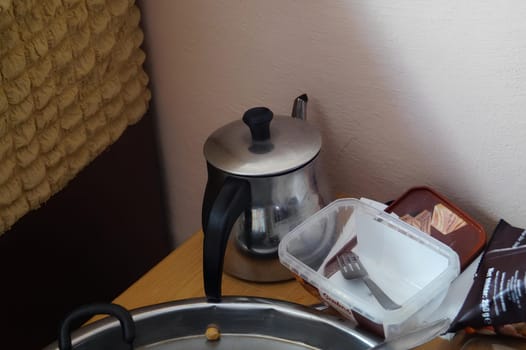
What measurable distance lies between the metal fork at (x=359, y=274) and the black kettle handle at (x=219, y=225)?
0.42 feet

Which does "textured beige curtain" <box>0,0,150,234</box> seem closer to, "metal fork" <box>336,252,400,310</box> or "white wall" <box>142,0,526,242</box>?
"white wall" <box>142,0,526,242</box>

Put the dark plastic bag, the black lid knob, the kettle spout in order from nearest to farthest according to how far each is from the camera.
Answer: the dark plastic bag → the black lid knob → the kettle spout

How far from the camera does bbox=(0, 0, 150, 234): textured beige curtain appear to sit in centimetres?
76

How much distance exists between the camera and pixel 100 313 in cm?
61

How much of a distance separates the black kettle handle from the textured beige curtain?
305 mm

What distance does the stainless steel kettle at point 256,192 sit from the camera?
2.17 feet

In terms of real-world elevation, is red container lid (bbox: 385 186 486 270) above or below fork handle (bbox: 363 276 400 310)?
above

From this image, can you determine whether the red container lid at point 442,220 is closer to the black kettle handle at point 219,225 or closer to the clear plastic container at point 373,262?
the clear plastic container at point 373,262

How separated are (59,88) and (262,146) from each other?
1.07 ft

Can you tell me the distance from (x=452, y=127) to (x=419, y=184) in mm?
98

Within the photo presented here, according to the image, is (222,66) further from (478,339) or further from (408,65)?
(478,339)

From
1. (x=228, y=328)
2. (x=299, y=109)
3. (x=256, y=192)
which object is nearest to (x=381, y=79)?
(x=299, y=109)

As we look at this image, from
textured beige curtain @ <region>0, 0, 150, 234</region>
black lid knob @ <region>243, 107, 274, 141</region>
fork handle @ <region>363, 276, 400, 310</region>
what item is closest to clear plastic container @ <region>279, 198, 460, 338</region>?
fork handle @ <region>363, 276, 400, 310</region>

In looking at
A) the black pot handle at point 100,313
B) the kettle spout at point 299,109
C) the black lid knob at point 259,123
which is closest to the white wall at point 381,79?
the kettle spout at point 299,109
